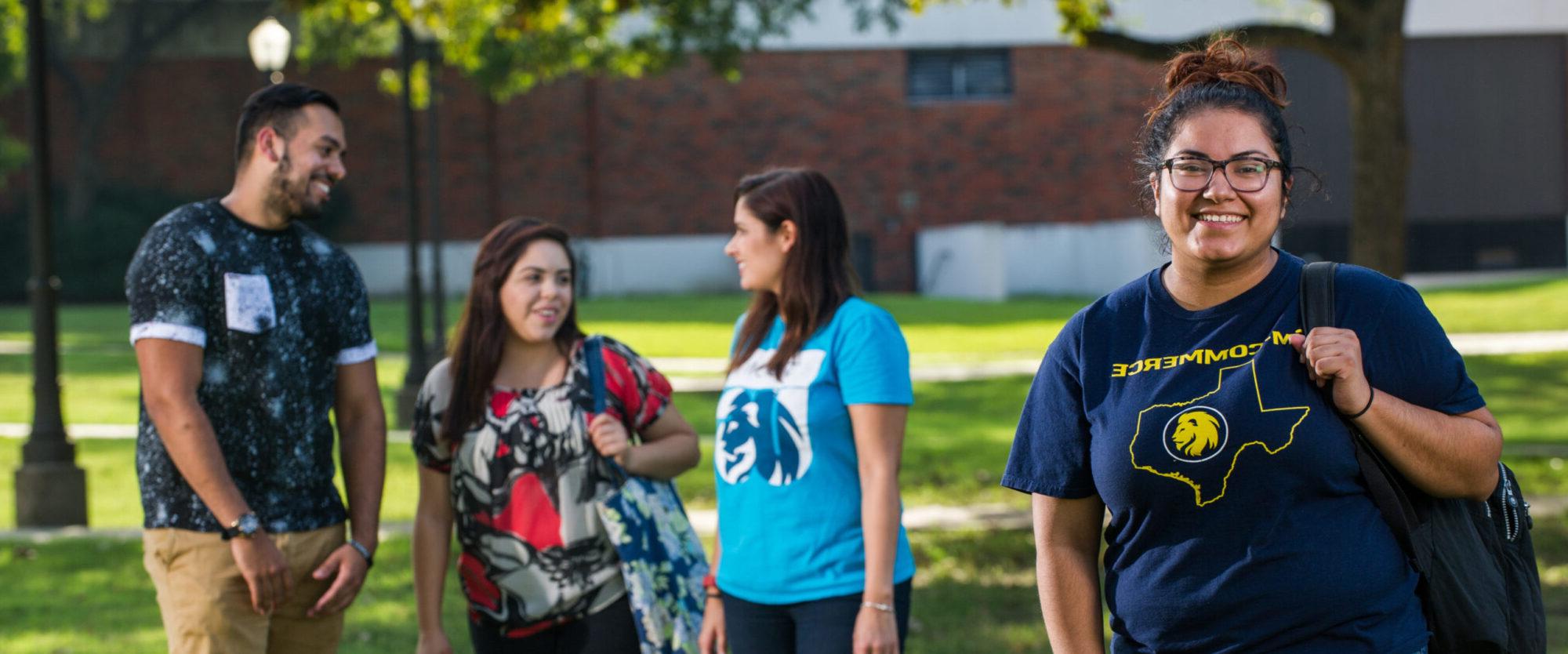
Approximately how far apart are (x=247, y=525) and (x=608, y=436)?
2.89 feet

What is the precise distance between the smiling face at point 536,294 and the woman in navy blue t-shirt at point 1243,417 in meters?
1.78

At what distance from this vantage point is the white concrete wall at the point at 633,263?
142ft

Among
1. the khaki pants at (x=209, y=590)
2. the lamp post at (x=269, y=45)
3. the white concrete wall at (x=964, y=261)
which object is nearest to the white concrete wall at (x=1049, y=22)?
the white concrete wall at (x=964, y=261)

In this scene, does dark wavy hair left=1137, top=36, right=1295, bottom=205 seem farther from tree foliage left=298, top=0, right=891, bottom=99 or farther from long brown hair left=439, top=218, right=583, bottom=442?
tree foliage left=298, top=0, right=891, bottom=99

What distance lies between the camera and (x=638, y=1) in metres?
13.2

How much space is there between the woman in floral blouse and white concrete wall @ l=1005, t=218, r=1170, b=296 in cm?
2973

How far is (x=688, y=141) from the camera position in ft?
143

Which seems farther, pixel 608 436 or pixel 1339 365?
pixel 608 436

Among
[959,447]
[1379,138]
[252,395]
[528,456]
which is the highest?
[1379,138]

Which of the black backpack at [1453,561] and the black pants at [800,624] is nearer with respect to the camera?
the black backpack at [1453,561]

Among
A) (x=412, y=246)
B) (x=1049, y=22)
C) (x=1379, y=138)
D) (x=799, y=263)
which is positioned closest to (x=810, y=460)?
(x=799, y=263)

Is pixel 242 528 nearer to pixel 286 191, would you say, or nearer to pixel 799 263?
pixel 286 191

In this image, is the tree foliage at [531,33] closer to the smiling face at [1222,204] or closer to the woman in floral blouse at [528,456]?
the woman in floral blouse at [528,456]

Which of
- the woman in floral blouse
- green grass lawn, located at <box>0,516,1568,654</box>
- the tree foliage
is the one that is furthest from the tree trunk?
the woman in floral blouse
